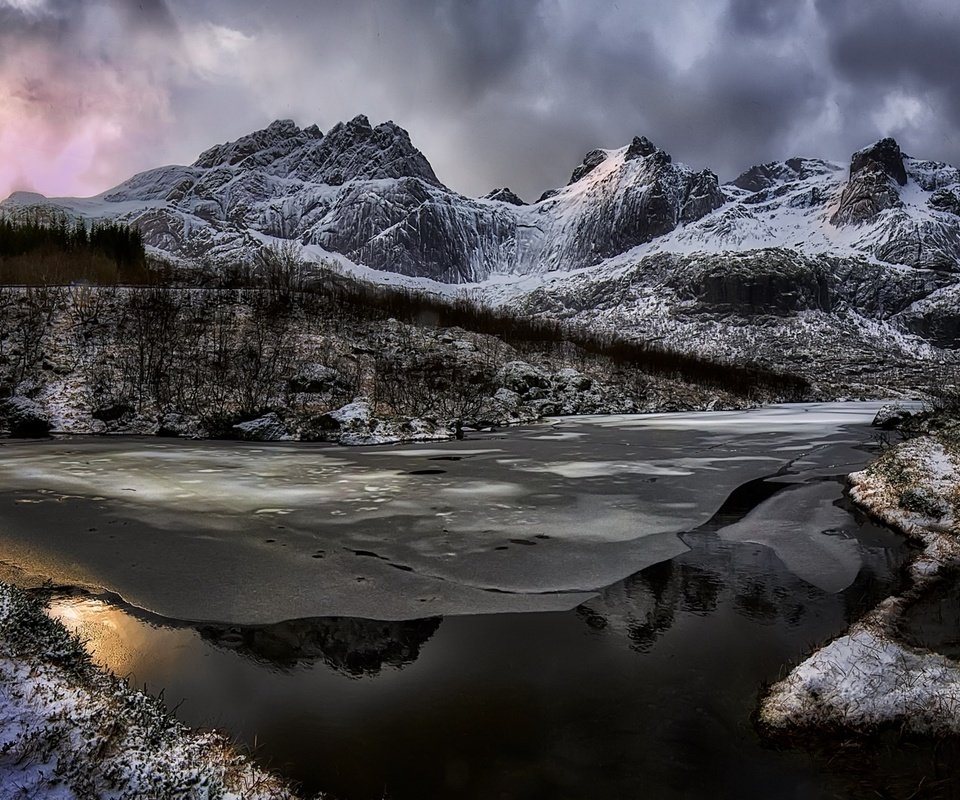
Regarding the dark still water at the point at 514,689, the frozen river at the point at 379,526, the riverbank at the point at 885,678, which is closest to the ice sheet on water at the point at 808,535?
the frozen river at the point at 379,526

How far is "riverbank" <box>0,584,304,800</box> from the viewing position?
2.67m

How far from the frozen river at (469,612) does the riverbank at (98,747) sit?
1.49 feet

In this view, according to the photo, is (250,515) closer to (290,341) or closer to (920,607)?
(920,607)

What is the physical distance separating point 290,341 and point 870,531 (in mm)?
34793

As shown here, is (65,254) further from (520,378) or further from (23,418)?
(520,378)

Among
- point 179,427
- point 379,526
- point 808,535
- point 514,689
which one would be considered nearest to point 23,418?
point 179,427

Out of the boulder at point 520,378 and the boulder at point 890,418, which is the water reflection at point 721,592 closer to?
the boulder at point 890,418

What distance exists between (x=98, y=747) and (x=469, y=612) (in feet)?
11.6

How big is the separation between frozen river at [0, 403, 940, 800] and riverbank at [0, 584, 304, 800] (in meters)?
0.46

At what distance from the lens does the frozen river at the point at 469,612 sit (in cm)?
359

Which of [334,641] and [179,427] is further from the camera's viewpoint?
[179,427]

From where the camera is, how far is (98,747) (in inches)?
114

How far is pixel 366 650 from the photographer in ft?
16.4

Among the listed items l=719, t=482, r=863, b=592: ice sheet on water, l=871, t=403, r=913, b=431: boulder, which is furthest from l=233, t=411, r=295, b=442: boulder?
l=871, t=403, r=913, b=431: boulder
